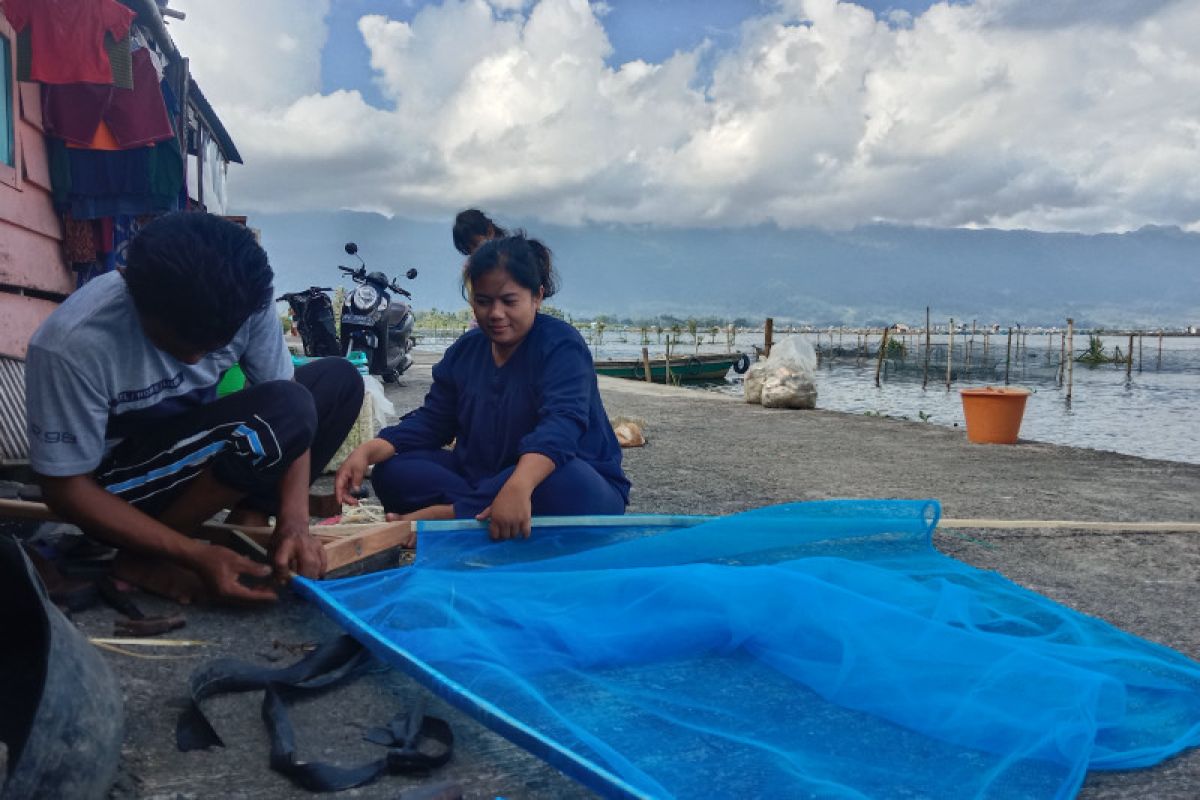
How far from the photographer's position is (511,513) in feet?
7.11

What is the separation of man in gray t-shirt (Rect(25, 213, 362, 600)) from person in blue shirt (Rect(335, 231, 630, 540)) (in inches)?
16.9

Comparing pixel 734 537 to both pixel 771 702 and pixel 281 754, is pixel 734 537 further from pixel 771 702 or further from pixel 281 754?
pixel 281 754

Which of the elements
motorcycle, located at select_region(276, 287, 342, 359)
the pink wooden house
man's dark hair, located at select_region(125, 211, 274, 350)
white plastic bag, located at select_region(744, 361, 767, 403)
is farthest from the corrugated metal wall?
white plastic bag, located at select_region(744, 361, 767, 403)

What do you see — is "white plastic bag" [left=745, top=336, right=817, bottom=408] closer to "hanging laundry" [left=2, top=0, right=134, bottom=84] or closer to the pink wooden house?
the pink wooden house

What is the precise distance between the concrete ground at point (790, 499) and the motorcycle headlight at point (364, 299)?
1037 mm

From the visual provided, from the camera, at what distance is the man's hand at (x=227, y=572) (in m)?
1.86

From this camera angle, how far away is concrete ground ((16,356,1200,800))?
1.32 metres

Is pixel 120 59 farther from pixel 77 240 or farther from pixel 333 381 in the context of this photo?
pixel 333 381

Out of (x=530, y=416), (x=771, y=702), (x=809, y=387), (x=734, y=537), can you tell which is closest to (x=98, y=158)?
(x=530, y=416)

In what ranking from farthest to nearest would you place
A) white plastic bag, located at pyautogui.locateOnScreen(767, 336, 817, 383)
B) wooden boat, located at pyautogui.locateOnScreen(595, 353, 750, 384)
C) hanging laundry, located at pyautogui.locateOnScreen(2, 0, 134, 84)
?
wooden boat, located at pyautogui.locateOnScreen(595, 353, 750, 384)
white plastic bag, located at pyautogui.locateOnScreen(767, 336, 817, 383)
hanging laundry, located at pyautogui.locateOnScreen(2, 0, 134, 84)

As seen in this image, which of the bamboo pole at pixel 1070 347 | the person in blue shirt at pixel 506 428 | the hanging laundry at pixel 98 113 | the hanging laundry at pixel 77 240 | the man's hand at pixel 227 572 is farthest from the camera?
the bamboo pole at pixel 1070 347

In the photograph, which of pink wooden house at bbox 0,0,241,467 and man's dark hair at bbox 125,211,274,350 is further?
pink wooden house at bbox 0,0,241,467

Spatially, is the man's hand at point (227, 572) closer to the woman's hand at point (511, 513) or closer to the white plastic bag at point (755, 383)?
the woman's hand at point (511, 513)

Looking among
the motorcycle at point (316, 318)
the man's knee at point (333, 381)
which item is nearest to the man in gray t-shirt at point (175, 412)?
the man's knee at point (333, 381)
